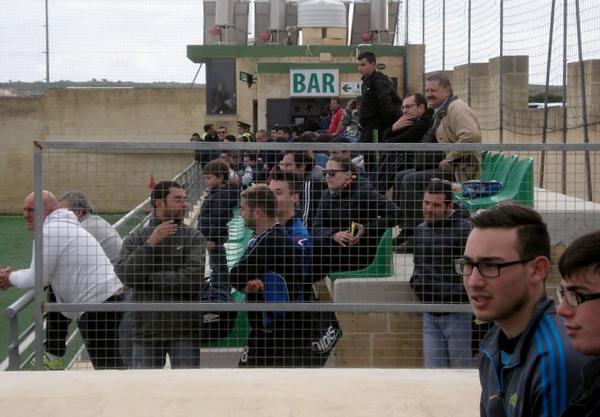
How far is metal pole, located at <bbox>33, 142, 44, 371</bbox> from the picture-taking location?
18.8 feet

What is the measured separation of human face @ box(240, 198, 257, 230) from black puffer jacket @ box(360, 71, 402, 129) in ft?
12.9

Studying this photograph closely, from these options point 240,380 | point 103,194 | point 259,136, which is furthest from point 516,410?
point 259,136

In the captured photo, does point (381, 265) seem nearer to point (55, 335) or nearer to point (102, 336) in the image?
point (102, 336)

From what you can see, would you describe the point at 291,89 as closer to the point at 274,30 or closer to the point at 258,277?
the point at 274,30

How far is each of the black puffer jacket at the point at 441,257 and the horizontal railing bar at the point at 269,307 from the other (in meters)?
0.08

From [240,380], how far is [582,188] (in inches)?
164

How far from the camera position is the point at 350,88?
65.1 feet

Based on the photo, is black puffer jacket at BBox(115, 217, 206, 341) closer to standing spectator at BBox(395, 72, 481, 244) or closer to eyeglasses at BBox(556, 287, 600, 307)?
standing spectator at BBox(395, 72, 481, 244)

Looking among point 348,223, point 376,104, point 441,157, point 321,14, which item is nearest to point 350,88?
point 321,14

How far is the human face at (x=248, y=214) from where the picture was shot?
5.75 meters

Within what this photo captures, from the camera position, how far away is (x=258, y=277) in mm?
5879

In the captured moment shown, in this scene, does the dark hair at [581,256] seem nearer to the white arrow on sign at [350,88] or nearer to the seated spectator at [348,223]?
the seated spectator at [348,223]

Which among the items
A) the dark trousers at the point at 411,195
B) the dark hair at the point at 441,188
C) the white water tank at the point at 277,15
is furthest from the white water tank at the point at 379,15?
the dark hair at the point at 441,188

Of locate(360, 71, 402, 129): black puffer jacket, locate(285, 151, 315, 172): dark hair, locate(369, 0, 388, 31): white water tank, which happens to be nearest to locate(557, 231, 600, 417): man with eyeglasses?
locate(285, 151, 315, 172): dark hair
